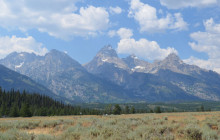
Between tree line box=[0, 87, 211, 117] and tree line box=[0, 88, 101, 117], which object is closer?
tree line box=[0, 88, 101, 117]

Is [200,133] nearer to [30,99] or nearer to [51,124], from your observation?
[51,124]

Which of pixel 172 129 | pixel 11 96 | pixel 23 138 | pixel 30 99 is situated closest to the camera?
pixel 23 138

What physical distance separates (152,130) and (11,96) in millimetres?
144400

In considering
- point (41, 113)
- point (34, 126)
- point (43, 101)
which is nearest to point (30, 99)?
Result: point (43, 101)

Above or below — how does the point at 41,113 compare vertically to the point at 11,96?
below

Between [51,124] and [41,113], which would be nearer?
[51,124]

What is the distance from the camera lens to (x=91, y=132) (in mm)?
13531

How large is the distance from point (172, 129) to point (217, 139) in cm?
442

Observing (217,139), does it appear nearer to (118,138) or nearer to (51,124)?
(118,138)

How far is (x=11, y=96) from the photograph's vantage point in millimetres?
138250

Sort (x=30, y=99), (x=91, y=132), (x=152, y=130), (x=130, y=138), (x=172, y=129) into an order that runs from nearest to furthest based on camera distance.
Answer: (x=130, y=138), (x=91, y=132), (x=152, y=130), (x=172, y=129), (x=30, y=99)

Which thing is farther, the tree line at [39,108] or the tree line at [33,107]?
the tree line at [39,108]

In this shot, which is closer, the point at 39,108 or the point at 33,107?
the point at 39,108

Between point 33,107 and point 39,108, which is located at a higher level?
point 33,107
